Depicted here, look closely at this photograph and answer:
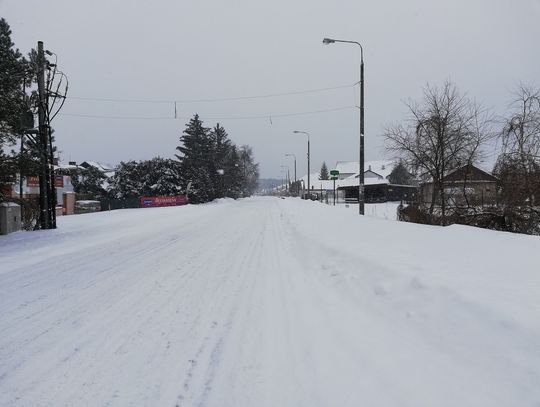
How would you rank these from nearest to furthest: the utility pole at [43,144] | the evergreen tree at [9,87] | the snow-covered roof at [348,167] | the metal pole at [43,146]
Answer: the evergreen tree at [9,87], the utility pole at [43,144], the metal pole at [43,146], the snow-covered roof at [348,167]

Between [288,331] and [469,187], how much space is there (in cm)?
1532

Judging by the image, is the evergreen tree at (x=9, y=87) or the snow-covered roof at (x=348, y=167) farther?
the snow-covered roof at (x=348, y=167)

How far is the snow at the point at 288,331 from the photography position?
335 centimetres

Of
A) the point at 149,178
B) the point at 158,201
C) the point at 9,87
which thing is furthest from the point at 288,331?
the point at 149,178

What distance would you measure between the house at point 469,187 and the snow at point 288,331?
676 centimetres

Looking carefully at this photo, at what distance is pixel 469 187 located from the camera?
17.4 meters

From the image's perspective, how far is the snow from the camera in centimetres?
335

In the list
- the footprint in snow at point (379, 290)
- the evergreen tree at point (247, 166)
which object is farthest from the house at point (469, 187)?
the evergreen tree at point (247, 166)

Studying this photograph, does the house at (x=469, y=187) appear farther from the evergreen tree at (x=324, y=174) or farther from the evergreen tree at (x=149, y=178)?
the evergreen tree at (x=324, y=174)

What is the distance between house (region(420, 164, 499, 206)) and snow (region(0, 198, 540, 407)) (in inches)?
266

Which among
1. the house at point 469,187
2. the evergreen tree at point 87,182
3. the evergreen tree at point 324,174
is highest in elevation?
the evergreen tree at point 324,174

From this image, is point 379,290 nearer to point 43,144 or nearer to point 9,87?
point 9,87

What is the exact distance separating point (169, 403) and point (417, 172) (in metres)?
21.2

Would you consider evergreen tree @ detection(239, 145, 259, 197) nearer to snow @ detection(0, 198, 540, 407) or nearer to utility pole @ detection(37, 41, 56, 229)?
utility pole @ detection(37, 41, 56, 229)
